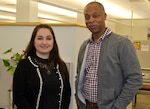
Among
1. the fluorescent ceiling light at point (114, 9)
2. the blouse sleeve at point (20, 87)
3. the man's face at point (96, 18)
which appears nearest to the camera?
the blouse sleeve at point (20, 87)

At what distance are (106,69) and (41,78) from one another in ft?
1.52

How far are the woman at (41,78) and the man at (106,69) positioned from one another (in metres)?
0.19

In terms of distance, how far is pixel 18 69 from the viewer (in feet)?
5.57

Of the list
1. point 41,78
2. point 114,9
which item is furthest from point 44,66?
point 114,9

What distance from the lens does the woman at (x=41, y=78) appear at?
1.68 metres

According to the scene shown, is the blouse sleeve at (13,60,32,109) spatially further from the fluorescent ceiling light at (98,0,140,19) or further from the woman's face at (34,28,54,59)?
the fluorescent ceiling light at (98,0,140,19)

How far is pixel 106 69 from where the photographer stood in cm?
174

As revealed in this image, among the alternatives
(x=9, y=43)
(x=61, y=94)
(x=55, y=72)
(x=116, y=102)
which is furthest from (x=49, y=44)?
(x=9, y=43)

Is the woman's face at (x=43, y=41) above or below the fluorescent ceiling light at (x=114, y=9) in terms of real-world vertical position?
below

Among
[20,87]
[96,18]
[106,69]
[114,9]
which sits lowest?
[20,87]

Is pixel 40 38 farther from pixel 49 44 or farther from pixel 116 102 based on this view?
pixel 116 102

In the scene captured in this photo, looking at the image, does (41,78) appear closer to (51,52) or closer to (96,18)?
(51,52)

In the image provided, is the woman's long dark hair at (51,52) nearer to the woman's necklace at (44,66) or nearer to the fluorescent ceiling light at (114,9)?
the woman's necklace at (44,66)

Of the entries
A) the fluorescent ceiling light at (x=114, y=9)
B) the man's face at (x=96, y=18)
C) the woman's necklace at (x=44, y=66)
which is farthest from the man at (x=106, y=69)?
the fluorescent ceiling light at (x=114, y=9)
